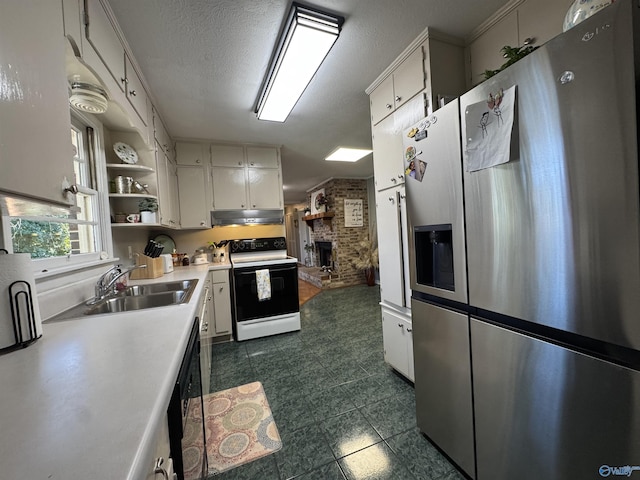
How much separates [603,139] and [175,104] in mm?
2842

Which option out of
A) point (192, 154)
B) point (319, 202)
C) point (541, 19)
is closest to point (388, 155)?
point (541, 19)

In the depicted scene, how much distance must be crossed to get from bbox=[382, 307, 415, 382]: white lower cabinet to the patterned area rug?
3.31 feet

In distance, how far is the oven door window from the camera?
116 inches

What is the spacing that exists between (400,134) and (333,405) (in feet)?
6.66

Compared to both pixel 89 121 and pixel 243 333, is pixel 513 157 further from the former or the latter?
pixel 243 333

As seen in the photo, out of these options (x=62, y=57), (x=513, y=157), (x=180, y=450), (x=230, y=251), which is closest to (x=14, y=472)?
(x=180, y=450)

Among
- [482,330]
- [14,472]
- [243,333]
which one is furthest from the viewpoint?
[243,333]

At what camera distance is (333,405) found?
1788mm

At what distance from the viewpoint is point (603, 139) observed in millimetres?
706

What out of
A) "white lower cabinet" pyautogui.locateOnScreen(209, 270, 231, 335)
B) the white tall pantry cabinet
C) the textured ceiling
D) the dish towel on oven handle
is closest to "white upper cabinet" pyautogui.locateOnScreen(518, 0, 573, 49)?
the textured ceiling

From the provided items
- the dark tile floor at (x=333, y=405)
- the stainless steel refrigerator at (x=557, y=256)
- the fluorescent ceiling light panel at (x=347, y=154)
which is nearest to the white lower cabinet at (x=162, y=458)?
the dark tile floor at (x=333, y=405)

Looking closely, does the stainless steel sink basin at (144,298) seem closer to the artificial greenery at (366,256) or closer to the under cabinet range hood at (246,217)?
the under cabinet range hood at (246,217)

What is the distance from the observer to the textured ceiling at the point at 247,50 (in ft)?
4.56
